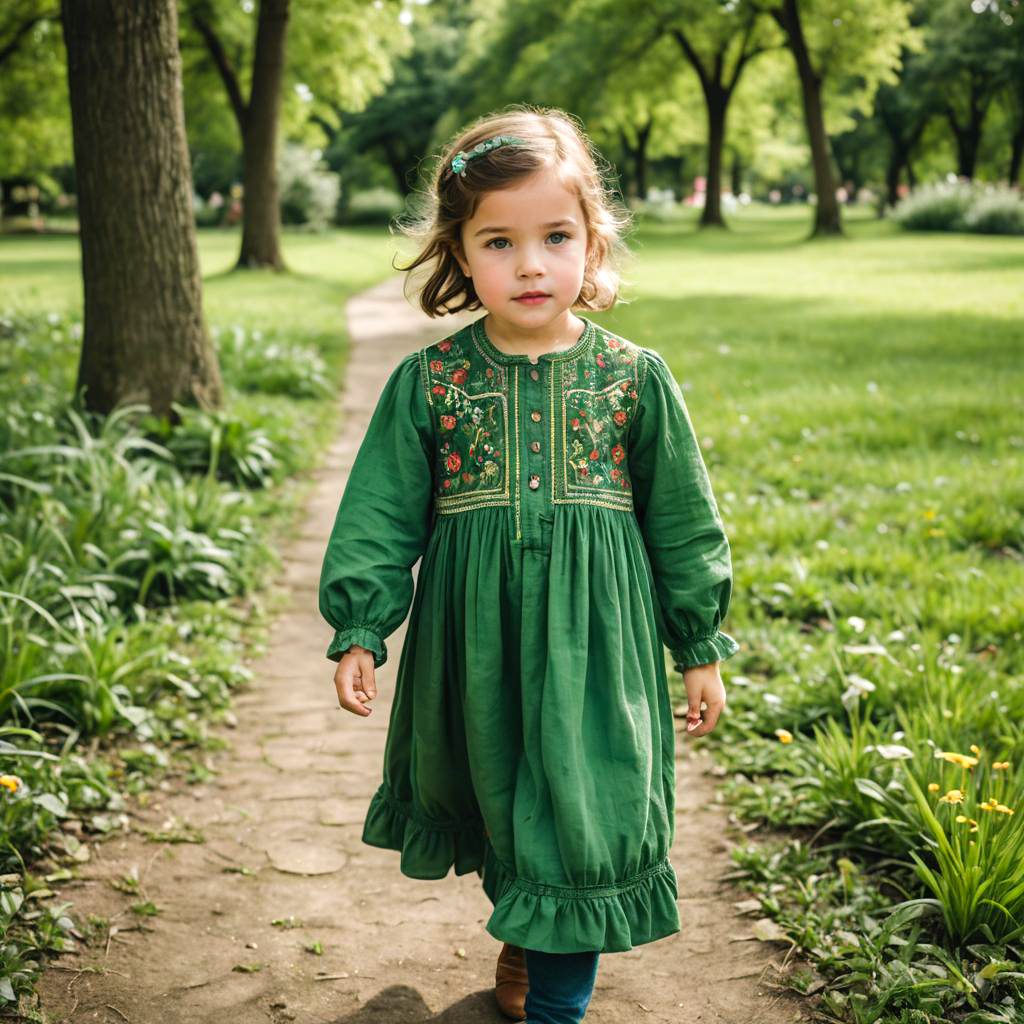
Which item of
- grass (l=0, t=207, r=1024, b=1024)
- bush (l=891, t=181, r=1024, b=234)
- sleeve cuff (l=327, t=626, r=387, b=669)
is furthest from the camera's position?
bush (l=891, t=181, r=1024, b=234)

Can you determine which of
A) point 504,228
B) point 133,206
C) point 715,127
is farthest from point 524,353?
point 715,127

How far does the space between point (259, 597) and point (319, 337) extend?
262 inches

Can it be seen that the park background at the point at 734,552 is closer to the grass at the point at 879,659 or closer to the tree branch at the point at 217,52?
the grass at the point at 879,659

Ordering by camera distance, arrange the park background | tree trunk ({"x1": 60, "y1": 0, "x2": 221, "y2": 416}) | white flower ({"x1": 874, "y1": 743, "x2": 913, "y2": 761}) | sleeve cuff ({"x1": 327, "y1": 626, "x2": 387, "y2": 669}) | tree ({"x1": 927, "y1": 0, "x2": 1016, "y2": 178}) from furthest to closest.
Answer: tree ({"x1": 927, "y1": 0, "x2": 1016, "y2": 178})
tree trunk ({"x1": 60, "y1": 0, "x2": 221, "y2": 416})
white flower ({"x1": 874, "y1": 743, "x2": 913, "y2": 761})
the park background
sleeve cuff ({"x1": 327, "y1": 626, "x2": 387, "y2": 669})

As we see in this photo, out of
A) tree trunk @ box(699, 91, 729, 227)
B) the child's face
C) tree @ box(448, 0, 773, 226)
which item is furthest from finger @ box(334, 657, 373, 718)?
tree trunk @ box(699, 91, 729, 227)

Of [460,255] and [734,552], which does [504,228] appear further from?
[734,552]

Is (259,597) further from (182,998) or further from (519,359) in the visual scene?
(519,359)

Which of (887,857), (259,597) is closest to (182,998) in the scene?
(887,857)

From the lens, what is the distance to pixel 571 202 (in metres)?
1.98

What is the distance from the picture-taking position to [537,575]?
1979mm

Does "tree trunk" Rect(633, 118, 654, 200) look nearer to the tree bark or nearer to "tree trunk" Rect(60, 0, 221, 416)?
the tree bark

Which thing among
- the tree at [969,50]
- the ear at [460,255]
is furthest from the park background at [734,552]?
the tree at [969,50]

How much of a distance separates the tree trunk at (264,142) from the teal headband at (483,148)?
15.1 m

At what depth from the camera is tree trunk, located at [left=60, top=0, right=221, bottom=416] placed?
18.1ft
